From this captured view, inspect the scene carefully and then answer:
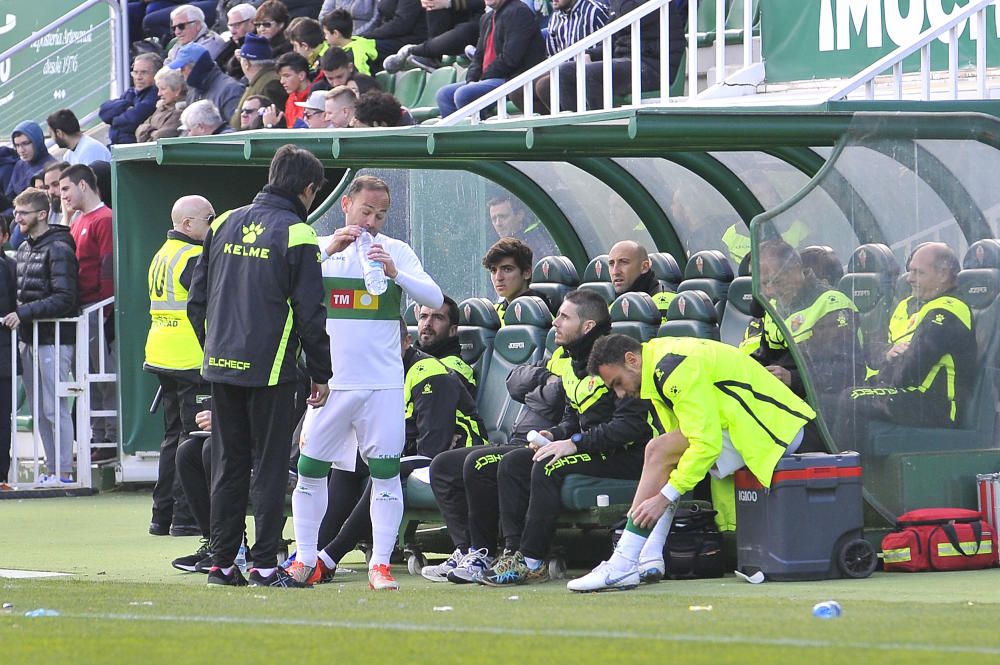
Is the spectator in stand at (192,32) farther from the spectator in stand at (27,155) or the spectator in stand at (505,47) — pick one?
the spectator in stand at (505,47)

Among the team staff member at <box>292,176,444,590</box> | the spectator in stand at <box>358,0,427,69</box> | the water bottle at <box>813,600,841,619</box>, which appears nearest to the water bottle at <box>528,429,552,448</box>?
the team staff member at <box>292,176,444,590</box>

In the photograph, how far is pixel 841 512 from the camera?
902 centimetres

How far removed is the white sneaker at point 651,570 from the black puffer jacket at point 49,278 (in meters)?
7.11

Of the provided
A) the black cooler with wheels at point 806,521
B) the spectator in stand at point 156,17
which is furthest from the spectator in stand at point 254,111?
the black cooler with wheels at point 806,521

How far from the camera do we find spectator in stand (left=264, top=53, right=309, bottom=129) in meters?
15.5

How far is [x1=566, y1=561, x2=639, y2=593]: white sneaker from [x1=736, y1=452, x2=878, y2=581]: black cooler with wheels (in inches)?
26.8

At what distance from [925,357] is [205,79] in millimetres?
9408

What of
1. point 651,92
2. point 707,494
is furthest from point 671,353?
point 651,92

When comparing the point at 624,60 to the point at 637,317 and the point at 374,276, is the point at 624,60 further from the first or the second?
the point at 374,276

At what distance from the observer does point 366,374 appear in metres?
8.73

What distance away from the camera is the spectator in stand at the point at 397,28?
17328mm

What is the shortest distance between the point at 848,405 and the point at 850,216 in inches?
37.3

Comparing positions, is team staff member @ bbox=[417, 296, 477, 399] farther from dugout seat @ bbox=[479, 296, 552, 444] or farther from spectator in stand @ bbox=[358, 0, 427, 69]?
spectator in stand @ bbox=[358, 0, 427, 69]

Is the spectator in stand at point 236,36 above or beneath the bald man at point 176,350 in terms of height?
above
